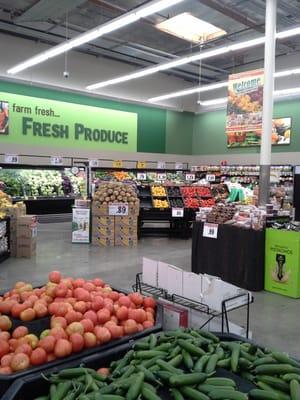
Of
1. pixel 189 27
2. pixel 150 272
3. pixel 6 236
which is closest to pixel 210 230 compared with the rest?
pixel 150 272

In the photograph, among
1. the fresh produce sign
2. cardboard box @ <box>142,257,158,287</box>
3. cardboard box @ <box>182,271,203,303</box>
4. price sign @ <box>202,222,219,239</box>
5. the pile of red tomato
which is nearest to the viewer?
the pile of red tomato

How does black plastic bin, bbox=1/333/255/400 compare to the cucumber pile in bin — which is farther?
black plastic bin, bbox=1/333/255/400

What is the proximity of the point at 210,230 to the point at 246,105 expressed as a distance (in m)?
2.62

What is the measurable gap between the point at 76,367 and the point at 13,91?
38.5 feet

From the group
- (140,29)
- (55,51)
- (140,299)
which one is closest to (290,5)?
(140,29)

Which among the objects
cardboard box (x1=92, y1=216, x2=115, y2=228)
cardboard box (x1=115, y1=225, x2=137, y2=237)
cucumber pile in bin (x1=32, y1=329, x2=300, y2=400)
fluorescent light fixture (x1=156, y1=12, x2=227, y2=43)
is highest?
fluorescent light fixture (x1=156, y1=12, x2=227, y2=43)

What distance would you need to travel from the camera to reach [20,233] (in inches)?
285

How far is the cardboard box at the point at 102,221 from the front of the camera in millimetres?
8602

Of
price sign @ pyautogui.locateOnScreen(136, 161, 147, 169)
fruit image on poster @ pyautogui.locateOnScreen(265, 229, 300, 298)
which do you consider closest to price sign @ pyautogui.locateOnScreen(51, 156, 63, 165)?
price sign @ pyautogui.locateOnScreen(136, 161, 147, 169)

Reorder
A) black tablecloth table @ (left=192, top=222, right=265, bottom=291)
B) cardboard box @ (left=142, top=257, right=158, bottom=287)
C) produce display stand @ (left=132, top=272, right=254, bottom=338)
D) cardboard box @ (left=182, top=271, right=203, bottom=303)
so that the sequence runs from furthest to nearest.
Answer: black tablecloth table @ (left=192, top=222, right=265, bottom=291) → cardboard box @ (left=142, top=257, right=158, bottom=287) → cardboard box @ (left=182, top=271, right=203, bottom=303) → produce display stand @ (left=132, top=272, right=254, bottom=338)

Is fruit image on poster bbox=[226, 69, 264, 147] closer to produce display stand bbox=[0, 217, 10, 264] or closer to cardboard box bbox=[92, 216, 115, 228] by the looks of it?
cardboard box bbox=[92, 216, 115, 228]

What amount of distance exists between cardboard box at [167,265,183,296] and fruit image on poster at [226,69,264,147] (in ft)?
14.1

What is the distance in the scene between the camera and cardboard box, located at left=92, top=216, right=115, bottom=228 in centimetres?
860

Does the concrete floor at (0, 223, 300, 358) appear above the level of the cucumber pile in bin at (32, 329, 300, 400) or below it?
below
